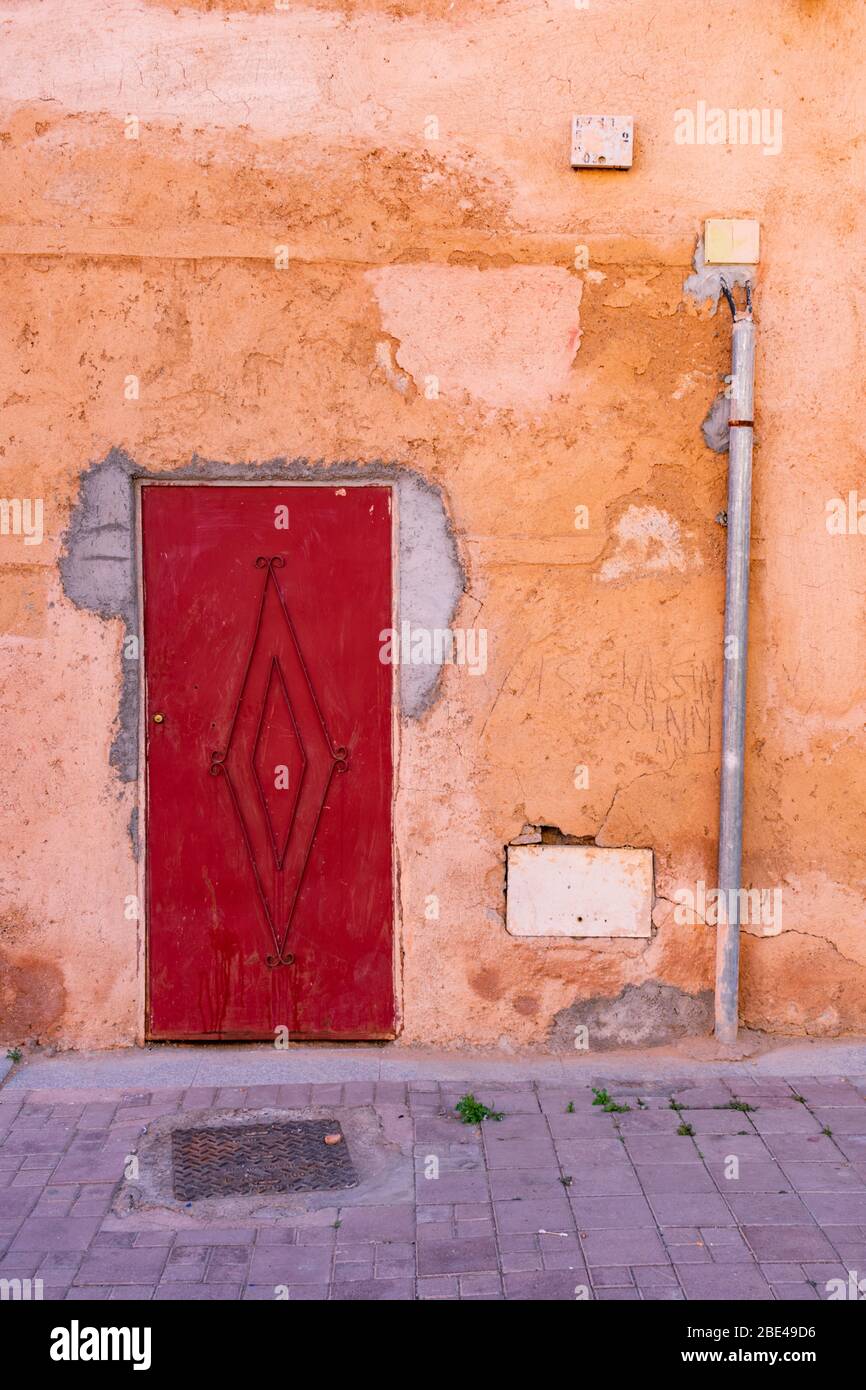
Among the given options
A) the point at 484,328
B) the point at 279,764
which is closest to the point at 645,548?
the point at 484,328

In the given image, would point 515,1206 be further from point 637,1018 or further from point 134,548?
point 134,548

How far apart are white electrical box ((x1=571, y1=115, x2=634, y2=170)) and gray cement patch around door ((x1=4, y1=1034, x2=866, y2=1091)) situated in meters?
3.67

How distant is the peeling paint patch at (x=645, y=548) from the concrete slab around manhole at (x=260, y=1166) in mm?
2347

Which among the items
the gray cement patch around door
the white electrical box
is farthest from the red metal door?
the white electrical box

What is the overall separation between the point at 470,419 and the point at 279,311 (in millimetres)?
903

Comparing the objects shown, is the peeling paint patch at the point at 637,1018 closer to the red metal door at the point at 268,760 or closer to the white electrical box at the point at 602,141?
the red metal door at the point at 268,760

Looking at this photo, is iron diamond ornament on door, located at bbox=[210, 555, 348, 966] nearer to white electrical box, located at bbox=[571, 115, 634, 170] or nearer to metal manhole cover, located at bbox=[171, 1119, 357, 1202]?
metal manhole cover, located at bbox=[171, 1119, 357, 1202]

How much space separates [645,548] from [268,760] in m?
1.82

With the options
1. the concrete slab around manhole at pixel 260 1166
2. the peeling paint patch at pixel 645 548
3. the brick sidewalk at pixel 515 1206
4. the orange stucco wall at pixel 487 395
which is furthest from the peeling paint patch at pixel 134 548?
the brick sidewalk at pixel 515 1206

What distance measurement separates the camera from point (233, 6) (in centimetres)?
498

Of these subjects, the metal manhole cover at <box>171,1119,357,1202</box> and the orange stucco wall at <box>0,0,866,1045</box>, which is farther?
the orange stucco wall at <box>0,0,866,1045</box>

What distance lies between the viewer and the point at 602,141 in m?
4.93

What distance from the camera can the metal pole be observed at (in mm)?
4953

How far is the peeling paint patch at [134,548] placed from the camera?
500 cm
